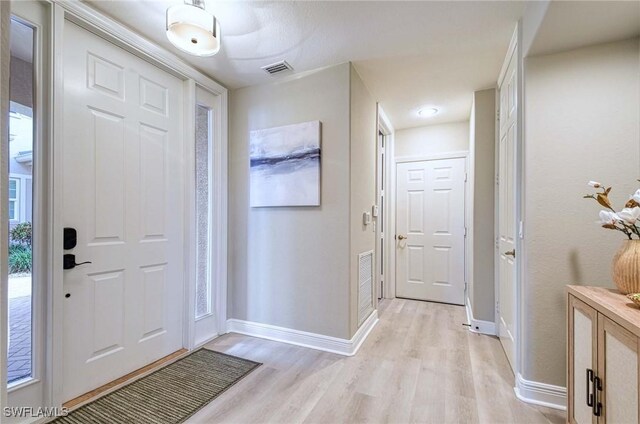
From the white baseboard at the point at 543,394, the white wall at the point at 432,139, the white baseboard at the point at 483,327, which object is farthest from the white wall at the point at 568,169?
the white wall at the point at 432,139

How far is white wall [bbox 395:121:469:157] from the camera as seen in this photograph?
3.78m

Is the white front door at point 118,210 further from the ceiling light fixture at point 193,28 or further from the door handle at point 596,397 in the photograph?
the door handle at point 596,397

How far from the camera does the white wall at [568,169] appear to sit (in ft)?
5.49

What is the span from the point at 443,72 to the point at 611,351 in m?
2.29

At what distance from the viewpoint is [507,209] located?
231cm

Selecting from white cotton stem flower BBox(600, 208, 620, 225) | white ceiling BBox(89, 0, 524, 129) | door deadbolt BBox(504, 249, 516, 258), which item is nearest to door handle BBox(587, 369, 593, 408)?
white cotton stem flower BBox(600, 208, 620, 225)

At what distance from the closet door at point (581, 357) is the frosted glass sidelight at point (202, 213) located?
2615 mm

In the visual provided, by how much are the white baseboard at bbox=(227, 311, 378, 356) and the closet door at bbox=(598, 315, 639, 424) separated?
5.09 ft

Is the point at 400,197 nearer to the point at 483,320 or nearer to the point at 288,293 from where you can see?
the point at 483,320

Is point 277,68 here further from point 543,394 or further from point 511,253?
point 543,394

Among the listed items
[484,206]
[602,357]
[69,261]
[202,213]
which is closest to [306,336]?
[202,213]

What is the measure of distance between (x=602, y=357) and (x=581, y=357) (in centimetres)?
21

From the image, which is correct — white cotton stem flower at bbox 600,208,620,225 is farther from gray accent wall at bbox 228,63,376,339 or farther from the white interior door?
gray accent wall at bbox 228,63,376,339

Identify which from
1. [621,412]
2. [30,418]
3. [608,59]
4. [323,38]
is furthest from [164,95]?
[621,412]
